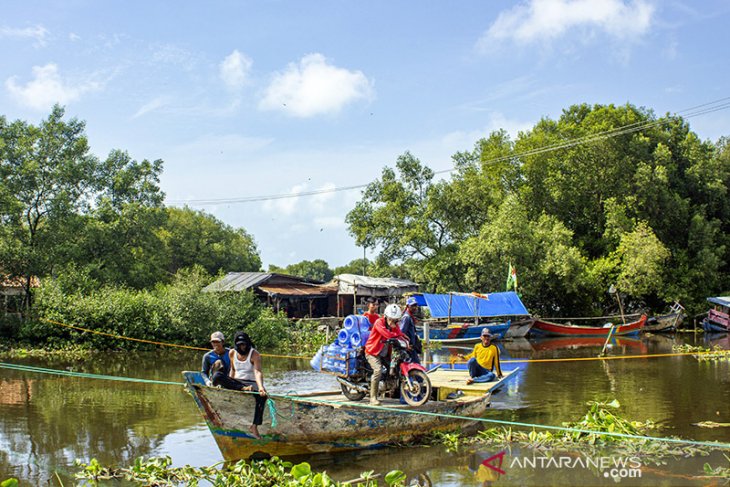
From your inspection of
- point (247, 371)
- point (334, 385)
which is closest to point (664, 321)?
point (334, 385)

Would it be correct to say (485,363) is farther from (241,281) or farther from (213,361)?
(241,281)

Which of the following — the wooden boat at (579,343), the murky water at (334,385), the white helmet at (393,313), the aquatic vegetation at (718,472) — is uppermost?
the white helmet at (393,313)

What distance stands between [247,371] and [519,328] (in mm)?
23432

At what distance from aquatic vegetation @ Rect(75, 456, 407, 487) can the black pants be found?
2.09 feet

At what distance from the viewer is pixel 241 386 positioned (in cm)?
913

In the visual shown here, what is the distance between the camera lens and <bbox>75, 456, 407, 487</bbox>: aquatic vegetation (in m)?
7.75

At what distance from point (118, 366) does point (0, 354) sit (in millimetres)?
5128

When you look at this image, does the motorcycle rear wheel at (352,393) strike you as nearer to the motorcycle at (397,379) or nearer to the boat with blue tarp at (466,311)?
the motorcycle at (397,379)

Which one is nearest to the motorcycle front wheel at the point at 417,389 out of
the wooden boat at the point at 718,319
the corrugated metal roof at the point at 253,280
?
the corrugated metal roof at the point at 253,280

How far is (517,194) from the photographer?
41875 millimetres

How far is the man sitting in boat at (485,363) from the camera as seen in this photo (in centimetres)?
1248

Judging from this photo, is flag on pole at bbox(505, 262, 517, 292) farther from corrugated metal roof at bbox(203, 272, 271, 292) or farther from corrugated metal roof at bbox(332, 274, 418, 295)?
corrugated metal roof at bbox(203, 272, 271, 292)

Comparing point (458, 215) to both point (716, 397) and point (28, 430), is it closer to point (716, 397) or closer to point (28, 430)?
point (716, 397)

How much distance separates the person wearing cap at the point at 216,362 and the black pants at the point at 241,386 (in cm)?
4
